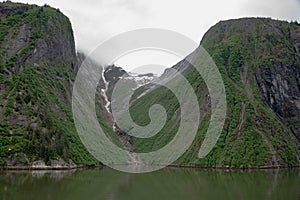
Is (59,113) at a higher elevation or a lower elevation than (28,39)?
lower

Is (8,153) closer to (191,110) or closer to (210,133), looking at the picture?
(210,133)

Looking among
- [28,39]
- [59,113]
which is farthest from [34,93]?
[28,39]

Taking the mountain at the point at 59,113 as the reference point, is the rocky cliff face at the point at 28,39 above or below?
above

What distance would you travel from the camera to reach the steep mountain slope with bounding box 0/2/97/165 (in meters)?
111

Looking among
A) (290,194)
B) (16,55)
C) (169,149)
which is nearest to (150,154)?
(169,149)

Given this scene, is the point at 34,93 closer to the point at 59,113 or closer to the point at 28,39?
the point at 59,113

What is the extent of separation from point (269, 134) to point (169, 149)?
4345cm

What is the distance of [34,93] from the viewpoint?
454 ft

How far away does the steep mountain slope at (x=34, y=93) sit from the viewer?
111375 mm

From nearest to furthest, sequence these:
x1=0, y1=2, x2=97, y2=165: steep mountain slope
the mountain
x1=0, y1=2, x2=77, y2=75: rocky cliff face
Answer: x1=0, y1=2, x2=97, y2=165: steep mountain slope
the mountain
x1=0, y1=2, x2=77, y2=75: rocky cliff face

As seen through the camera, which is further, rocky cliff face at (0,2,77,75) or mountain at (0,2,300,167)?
rocky cliff face at (0,2,77,75)

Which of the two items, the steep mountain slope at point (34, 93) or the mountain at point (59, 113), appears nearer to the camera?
the steep mountain slope at point (34, 93)

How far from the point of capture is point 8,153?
10456 centimetres

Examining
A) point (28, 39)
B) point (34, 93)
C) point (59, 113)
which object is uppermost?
point (28, 39)
